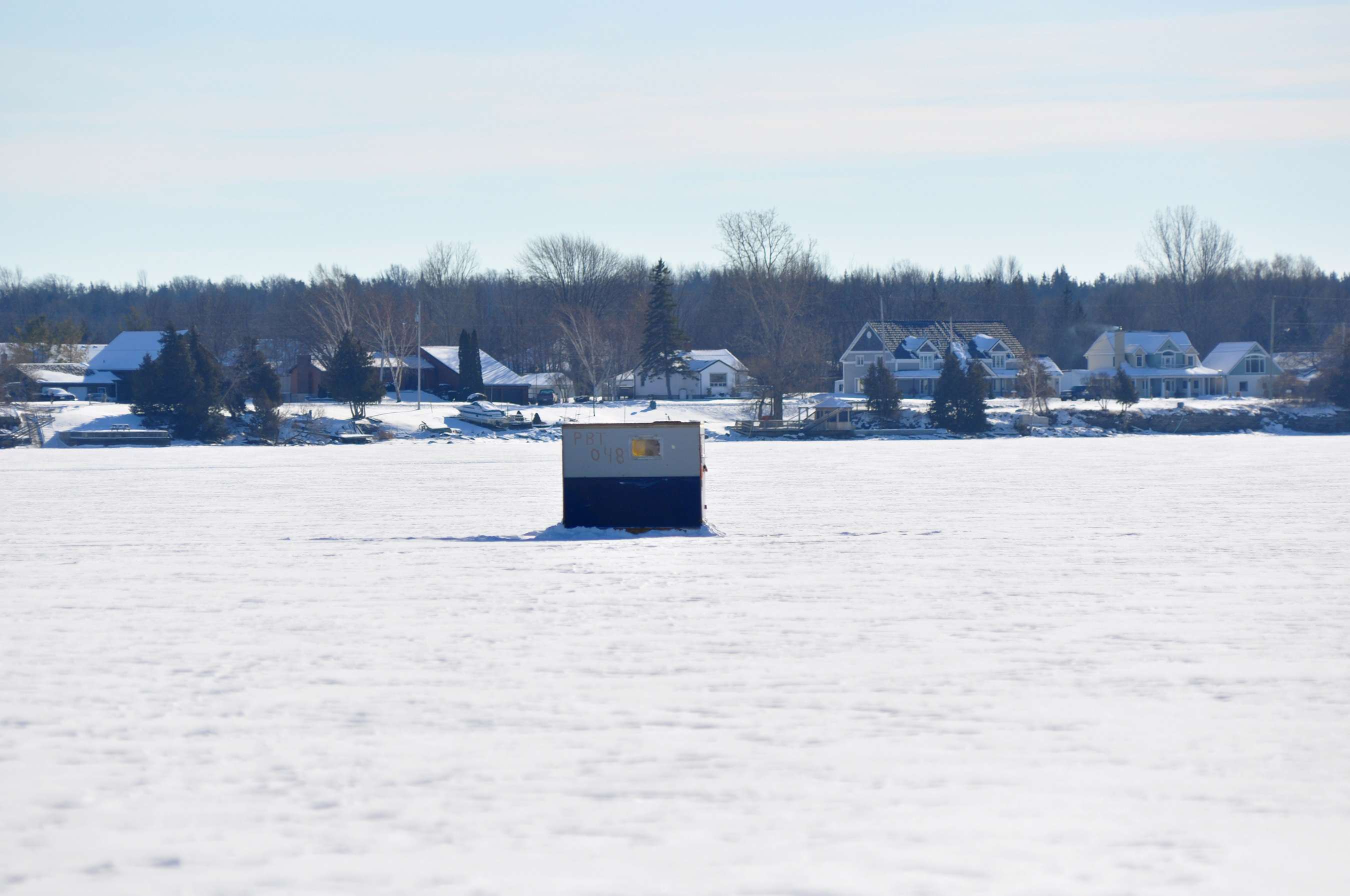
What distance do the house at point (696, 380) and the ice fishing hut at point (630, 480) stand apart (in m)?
69.1

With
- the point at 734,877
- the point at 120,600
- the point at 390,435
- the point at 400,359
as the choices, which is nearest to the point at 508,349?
the point at 400,359

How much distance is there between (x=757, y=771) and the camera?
22.0 ft

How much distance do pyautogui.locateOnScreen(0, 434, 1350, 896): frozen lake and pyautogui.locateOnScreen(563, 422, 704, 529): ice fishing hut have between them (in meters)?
0.91

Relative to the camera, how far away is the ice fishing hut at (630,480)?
722 inches

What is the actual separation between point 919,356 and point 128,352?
59.9 metres

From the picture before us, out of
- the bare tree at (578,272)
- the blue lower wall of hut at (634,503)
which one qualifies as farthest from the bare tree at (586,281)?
the blue lower wall of hut at (634,503)

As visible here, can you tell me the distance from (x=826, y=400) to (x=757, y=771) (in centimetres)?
7168

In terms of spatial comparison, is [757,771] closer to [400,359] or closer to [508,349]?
[400,359]

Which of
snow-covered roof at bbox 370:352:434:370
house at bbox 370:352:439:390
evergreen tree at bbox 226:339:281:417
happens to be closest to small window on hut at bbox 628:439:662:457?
evergreen tree at bbox 226:339:281:417

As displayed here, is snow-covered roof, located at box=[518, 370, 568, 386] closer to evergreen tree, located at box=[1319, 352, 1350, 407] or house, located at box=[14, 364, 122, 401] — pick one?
house, located at box=[14, 364, 122, 401]

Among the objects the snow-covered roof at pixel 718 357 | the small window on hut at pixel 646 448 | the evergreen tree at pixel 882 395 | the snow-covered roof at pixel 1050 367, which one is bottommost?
the small window on hut at pixel 646 448

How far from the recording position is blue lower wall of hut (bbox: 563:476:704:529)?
18750 millimetres

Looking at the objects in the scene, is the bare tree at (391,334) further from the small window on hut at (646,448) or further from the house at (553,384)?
the small window on hut at (646,448)

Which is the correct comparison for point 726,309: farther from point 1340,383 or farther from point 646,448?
point 646,448
